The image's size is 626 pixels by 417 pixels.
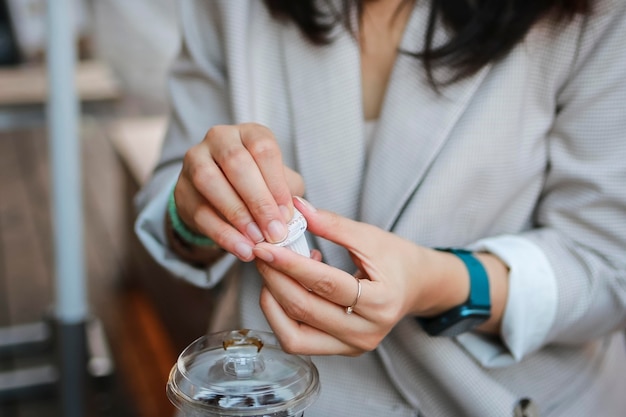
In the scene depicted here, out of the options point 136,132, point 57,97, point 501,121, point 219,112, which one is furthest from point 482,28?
point 136,132

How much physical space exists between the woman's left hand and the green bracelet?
207 millimetres

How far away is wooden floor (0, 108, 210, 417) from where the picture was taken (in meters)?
2.07

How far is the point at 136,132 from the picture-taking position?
2.48 meters

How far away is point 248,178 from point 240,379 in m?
0.18

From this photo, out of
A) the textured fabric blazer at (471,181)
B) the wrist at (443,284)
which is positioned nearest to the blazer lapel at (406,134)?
the textured fabric blazer at (471,181)

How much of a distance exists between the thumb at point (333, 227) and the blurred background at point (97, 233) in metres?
0.93

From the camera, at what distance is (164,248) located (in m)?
0.96

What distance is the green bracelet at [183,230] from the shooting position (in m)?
0.88

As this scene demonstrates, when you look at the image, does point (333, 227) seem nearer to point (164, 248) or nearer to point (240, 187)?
point (240, 187)

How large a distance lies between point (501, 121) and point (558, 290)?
0.20 m

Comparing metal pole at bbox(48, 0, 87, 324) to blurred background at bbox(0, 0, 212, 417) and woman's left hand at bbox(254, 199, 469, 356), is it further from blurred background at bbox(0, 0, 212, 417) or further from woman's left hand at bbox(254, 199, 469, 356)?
woman's left hand at bbox(254, 199, 469, 356)

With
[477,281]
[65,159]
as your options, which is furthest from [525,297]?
[65,159]

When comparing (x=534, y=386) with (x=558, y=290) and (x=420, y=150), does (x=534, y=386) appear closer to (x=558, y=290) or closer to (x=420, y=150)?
(x=558, y=290)

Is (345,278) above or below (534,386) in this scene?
above
